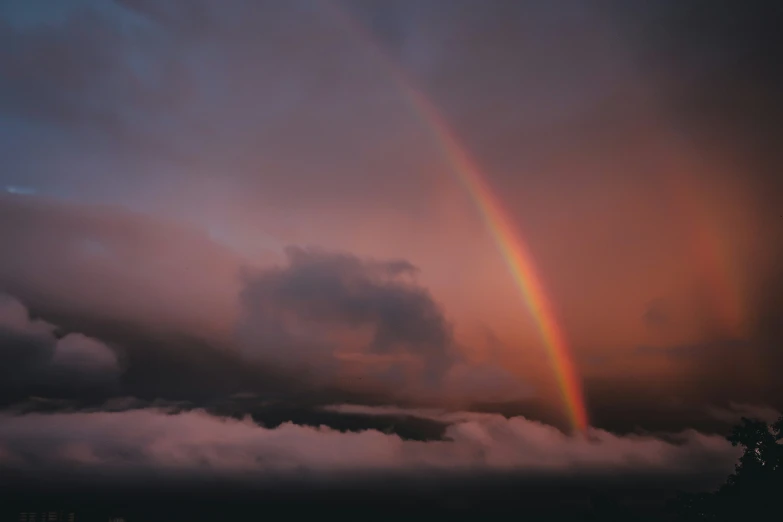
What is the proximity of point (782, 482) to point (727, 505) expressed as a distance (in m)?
5.79

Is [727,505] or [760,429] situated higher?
[760,429]

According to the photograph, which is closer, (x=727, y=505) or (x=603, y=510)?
(x=603, y=510)

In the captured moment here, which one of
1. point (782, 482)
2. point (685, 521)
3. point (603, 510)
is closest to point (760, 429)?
point (782, 482)

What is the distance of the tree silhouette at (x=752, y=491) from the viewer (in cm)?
5859

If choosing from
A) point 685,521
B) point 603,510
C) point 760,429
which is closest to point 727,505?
point 685,521

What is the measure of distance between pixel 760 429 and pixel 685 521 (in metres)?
11.1

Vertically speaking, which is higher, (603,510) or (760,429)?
(760,429)

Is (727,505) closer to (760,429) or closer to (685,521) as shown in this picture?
(685,521)

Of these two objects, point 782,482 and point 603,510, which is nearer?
point 603,510

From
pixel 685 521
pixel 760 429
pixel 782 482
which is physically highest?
pixel 760 429

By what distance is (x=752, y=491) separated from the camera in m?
60.1

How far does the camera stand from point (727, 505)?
59.0 meters

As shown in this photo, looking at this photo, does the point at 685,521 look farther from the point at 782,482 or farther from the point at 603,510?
the point at 603,510

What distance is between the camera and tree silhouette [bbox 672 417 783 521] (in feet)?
192
